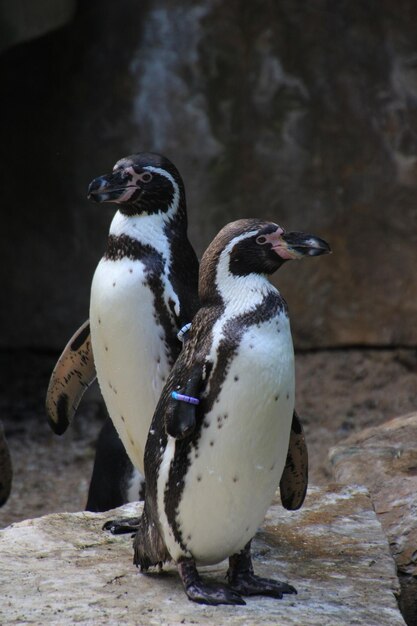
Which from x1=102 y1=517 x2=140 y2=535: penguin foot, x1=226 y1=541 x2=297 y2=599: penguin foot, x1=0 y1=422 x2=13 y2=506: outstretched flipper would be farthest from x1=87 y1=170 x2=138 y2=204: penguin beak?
x1=0 y1=422 x2=13 y2=506: outstretched flipper

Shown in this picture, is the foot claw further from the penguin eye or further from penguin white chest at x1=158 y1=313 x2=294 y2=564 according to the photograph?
the penguin eye

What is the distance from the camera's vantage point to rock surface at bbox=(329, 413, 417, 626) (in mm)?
3365

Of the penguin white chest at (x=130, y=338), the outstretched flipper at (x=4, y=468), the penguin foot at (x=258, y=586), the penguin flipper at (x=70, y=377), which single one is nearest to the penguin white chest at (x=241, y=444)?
the penguin foot at (x=258, y=586)

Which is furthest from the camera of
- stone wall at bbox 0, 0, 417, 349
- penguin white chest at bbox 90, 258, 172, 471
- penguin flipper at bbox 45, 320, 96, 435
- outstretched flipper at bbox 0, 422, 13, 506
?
stone wall at bbox 0, 0, 417, 349

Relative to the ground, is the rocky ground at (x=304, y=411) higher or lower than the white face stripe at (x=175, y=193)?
lower

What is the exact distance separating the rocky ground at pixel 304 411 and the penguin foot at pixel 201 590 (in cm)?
284

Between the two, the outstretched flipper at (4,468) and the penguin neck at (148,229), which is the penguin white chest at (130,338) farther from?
the outstretched flipper at (4,468)

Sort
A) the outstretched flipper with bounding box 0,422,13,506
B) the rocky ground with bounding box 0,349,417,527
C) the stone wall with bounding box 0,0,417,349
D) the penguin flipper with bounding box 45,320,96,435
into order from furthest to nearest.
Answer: the stone wall with bounding box 0,0,417,349 < the rocky ground with bounding box 0,349,417,527 < the outstretched flipper with bounding box 0,422,13,506 < the penguin flipper with bounding box 45,320,96,435

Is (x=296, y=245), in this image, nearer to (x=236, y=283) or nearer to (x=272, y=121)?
(x=236, y=283)

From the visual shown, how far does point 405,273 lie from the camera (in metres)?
6.26

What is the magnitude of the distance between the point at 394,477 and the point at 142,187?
1354 millimetres

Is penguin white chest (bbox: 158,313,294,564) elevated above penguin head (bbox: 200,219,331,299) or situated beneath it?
situated beneath

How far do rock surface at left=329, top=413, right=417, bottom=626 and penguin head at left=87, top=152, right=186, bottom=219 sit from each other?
1.17 metres

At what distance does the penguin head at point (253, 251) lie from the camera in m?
2.74
